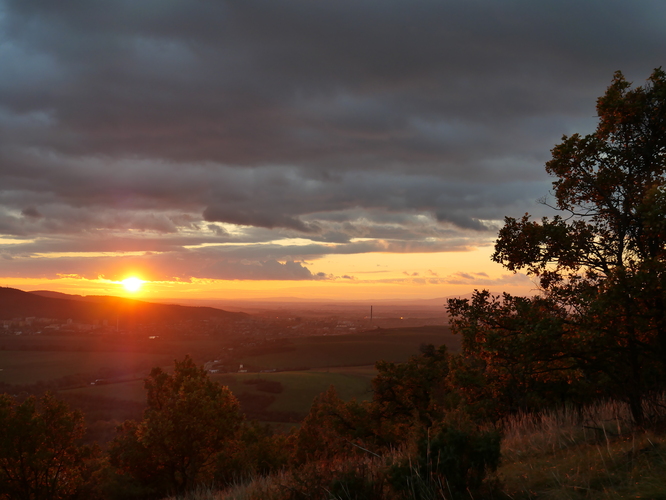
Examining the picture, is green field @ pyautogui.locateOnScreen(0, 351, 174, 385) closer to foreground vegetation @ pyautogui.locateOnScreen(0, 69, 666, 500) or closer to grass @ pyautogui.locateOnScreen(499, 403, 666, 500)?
foreground vegetation @ pyautogui.locateOnScreen(0, 69, 666, 500)

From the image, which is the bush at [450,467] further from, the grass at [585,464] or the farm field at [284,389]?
the farm field at [284,389]

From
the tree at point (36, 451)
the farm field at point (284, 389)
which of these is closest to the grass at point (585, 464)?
the tree at point (36, 451)

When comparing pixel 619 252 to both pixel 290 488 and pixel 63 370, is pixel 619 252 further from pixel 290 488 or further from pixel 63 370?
pixel 63 370

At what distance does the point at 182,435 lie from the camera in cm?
2714

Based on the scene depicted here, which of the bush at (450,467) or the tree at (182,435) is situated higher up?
the bush at (450,467)

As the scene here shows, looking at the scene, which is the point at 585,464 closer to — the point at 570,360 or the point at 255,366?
the point at 570,360

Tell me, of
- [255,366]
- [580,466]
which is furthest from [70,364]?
[580,466]

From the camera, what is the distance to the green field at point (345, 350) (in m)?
147

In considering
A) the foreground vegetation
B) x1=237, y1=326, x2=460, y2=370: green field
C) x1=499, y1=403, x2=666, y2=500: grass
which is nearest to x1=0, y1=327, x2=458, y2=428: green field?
x1=237, y1=326, x2=460, y2=370: green field

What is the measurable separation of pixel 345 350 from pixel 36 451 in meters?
136

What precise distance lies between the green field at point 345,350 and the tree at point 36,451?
11167 centimetres

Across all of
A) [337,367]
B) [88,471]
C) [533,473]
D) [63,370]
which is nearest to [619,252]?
[533,473]

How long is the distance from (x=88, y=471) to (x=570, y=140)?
150 ft

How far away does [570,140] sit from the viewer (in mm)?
11641
